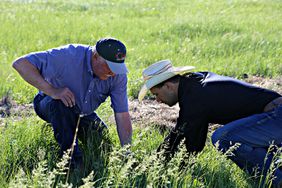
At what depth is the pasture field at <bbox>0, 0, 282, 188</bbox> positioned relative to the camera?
10.7ft

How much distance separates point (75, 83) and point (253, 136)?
4.93 feet

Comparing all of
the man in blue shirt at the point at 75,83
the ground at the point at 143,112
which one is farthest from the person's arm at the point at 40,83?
the ground at the point at 143,112

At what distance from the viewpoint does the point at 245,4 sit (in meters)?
15.8

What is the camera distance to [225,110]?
3596 millimetres

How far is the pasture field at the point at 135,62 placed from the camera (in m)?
3.26

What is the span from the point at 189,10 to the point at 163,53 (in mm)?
6455

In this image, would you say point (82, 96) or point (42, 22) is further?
point (42, 22)

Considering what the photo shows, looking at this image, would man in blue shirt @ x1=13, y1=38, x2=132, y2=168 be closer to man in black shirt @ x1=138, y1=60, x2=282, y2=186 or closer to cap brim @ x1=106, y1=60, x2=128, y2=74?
cap brim @ x1=106, y1=60, x2=128, y2=74

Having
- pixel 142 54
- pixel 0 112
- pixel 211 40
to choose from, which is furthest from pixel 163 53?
pixel 0 112

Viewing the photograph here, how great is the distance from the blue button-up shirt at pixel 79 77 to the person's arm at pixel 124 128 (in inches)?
2.1

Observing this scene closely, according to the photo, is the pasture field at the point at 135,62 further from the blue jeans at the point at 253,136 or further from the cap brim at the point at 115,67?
the cap brim at the point at 115,67

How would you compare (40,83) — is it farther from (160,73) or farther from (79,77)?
(160,73)

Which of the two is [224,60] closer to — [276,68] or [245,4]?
[276,68]

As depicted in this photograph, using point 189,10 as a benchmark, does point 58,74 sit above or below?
above
